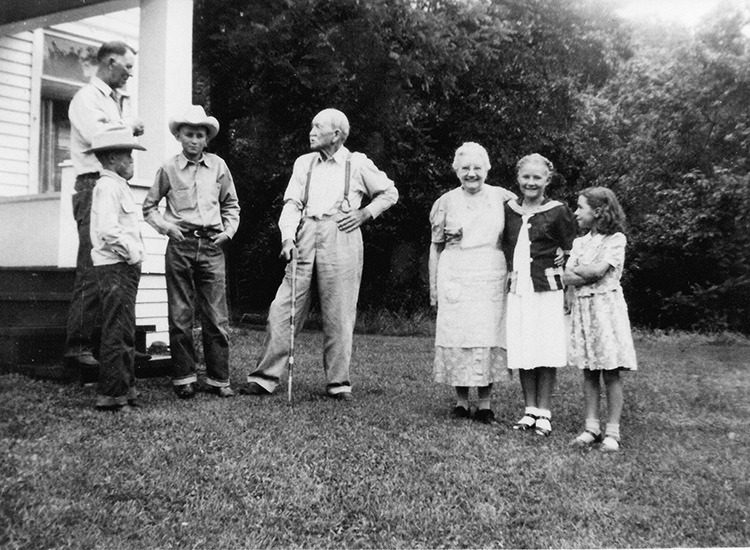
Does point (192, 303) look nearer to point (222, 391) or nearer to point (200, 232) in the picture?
point (200, 232)

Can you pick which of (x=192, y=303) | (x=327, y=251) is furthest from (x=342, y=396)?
(x=192, y=303)

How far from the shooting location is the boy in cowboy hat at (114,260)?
4188 millimetres

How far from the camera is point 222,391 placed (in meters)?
4.81

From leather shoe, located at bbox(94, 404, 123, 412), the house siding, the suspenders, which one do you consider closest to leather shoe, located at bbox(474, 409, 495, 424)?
the suspenders

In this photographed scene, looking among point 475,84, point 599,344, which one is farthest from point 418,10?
point 599,344

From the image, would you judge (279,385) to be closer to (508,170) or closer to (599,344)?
(599,344)

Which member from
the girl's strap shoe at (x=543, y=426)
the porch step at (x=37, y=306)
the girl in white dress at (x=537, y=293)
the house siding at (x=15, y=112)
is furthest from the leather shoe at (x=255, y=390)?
the house siding at (x=15, y=112)

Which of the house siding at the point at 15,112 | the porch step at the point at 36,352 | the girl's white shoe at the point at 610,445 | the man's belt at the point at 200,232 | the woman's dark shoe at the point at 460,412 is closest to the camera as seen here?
the girl's white shoe at the point at 610,445

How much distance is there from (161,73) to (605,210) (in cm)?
389

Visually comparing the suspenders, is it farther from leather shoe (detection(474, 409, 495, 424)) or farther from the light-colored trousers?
leather shoe (detection(474, 409, 495, 424))

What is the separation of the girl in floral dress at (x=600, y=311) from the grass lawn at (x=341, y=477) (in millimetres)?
277

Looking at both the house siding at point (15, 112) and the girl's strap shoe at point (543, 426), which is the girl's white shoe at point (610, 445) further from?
the house siding at point (15, 112)

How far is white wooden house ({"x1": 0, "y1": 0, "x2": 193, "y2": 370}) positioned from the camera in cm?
547

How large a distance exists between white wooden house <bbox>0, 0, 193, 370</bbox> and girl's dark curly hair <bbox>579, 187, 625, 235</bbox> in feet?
11.0
